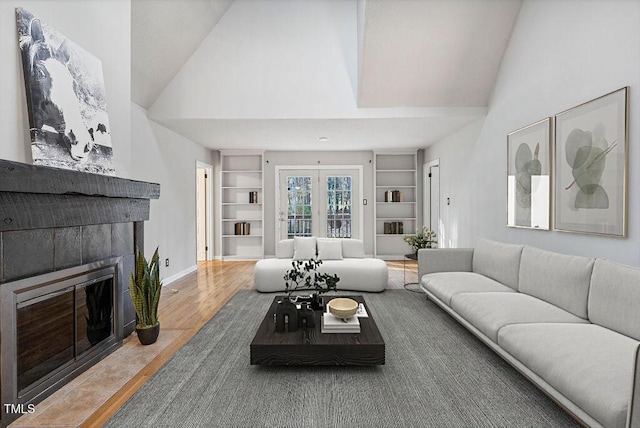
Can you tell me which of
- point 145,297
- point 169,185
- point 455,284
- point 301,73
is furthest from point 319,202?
point 145,297

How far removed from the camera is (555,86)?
10.3 ft

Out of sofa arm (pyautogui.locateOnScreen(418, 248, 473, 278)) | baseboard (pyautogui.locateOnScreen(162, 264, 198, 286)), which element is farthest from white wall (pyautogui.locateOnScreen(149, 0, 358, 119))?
baseboard (pyautogui.locateOnScreen(162, 264, 198, 286))

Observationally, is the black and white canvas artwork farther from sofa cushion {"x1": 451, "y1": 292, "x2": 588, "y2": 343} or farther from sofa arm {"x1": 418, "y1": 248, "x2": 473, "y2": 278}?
sofa arm {"x1": 418, "y1": 248, "x2": 473, "y2": 278}

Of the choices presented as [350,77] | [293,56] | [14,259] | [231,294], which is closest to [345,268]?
[231,294]

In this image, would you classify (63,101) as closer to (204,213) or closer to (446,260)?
(446,260)

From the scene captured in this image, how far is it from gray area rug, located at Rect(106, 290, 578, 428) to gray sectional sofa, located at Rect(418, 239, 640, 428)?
19 centimetres

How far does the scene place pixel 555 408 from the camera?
1931mm

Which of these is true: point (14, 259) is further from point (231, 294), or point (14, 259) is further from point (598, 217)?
point (598, 217)

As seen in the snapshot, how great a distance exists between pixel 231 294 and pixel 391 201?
4139 mm

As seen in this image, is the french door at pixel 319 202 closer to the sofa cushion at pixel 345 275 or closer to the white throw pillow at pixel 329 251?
the white throw pillow at pixel 329 251

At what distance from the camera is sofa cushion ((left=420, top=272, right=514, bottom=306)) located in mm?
3162

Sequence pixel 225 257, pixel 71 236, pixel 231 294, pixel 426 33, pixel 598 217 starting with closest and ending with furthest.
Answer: pixel 71 236
pixel 598 217
pixel 426 33
pixel 231 294
pixel 225 257

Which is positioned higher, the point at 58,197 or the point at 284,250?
the point at 58,197

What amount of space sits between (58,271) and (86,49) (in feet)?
5.57
